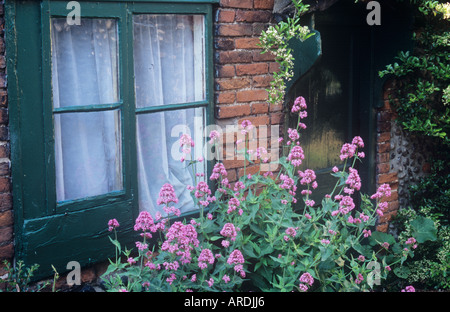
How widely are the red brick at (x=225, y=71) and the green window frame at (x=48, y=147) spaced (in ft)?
1.81

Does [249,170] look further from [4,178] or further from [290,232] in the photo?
[4,178]

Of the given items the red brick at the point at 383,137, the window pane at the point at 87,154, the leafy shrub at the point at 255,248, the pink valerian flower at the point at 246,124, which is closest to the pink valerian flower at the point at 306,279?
the leafy shrub at the point at 255,248

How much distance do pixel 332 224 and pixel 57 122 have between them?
5.40 ft

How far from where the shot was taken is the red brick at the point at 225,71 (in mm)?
3465

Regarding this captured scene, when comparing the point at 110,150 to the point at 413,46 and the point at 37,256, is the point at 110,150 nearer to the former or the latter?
the point at 37,256

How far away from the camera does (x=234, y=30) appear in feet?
11.5

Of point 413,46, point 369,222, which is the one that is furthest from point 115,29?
point 413,46

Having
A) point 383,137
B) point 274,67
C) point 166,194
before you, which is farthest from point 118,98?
point 383,137

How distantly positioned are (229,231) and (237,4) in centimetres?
167

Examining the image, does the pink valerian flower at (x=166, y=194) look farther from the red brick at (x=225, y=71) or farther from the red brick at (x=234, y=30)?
the red brick at (x=234, y=30)

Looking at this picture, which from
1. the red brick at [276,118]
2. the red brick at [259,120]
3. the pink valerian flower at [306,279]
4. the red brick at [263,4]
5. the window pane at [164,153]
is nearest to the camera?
the pink valerian flower at [306,279]

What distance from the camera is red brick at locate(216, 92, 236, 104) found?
3492 mm

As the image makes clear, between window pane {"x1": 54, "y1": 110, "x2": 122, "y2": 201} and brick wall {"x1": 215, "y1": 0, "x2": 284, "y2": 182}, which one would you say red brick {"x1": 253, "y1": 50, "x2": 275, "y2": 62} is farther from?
window pane {"x1": 54, "y1": 110, "x2": 122, "y2": 201}

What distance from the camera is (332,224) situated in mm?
2873
